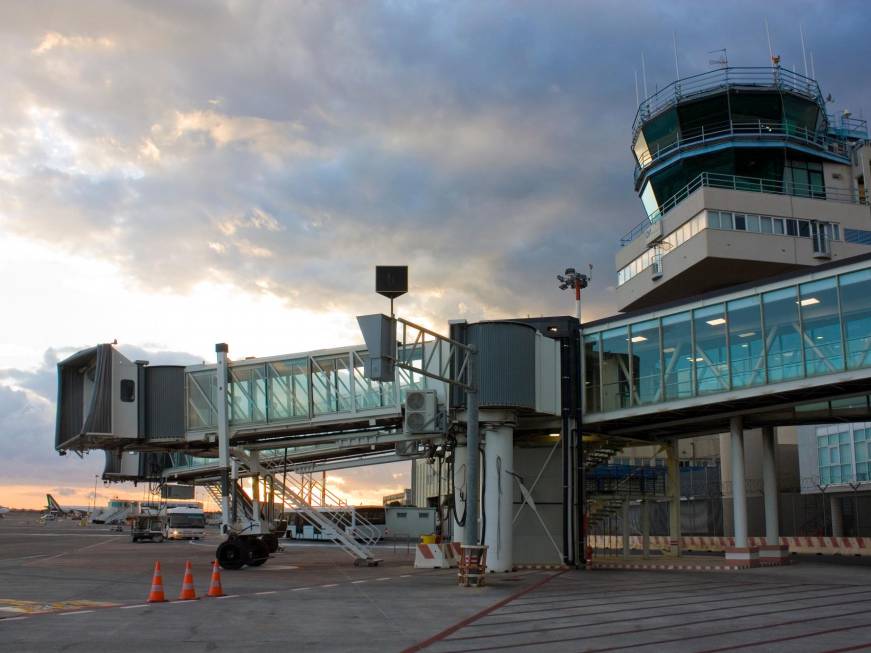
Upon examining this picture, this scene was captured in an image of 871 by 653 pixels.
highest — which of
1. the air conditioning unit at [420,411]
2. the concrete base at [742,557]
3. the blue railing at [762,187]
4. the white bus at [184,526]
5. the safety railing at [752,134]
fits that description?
the safety railing at [752,134]

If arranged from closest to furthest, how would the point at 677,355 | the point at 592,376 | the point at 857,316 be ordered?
the point at 857,316, the point at 677,355, the point at 592,376

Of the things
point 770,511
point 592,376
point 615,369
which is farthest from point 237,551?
point 770,511

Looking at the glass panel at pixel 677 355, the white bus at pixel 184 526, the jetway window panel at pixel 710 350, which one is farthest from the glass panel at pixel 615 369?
the white bus at pixel 184 526

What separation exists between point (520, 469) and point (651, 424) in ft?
18.9

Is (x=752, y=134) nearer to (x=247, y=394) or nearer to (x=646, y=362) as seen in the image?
(x=646, y=362)

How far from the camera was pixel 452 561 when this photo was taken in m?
33.0

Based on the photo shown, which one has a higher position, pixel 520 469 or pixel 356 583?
pixel 520 469

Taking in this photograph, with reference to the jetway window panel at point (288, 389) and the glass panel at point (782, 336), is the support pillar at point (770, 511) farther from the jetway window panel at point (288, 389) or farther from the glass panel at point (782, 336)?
the jetway window panel at point (288, 389)

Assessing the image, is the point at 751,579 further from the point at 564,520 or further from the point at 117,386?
the point at 117,386

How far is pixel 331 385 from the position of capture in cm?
3272

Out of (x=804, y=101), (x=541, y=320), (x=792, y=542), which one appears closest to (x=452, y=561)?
(x=541, y=320)

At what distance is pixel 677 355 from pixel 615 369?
290 cm

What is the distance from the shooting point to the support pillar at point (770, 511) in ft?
111

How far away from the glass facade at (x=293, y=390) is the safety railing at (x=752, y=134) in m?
28.1
